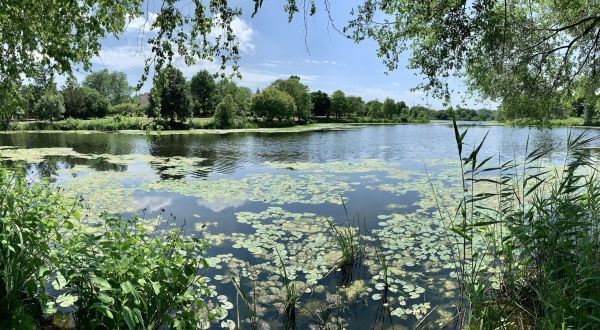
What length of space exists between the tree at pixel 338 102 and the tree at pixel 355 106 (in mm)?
4880

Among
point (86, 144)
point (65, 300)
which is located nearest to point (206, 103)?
point (86, 144)

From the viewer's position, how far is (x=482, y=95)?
14.0 metres

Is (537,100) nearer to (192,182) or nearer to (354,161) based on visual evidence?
(354,161)

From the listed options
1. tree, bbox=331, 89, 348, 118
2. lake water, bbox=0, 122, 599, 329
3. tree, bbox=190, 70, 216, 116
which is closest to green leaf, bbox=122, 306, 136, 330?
lake water, bbox=0, 122, 599, 329

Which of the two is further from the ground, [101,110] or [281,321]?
[101,110]

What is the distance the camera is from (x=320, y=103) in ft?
304

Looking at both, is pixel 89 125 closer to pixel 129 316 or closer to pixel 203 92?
pixel 203 92

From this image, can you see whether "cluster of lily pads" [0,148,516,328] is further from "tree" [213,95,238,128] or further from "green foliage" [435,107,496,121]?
"tree" [213,95,238,128]

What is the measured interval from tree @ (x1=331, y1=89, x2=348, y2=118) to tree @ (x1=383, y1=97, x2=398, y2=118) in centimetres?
1453

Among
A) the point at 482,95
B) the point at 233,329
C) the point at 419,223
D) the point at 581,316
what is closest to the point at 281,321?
the point at 233,329

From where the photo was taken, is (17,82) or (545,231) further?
(17,82)

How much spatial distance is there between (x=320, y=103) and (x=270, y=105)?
33.1 meters

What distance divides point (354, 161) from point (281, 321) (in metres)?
16.2

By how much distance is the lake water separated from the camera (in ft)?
17.7
